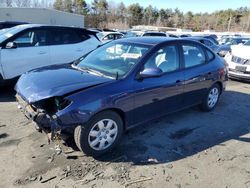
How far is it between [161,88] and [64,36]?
412cm

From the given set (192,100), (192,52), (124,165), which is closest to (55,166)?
(124,165)

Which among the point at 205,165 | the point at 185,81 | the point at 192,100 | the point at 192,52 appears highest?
the point at 192,52

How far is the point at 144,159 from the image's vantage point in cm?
375

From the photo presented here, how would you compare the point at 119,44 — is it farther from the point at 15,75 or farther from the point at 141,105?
the point at 15,75

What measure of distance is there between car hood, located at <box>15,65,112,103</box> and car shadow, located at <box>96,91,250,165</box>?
1076mm

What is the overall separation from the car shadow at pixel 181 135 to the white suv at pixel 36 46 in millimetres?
3481

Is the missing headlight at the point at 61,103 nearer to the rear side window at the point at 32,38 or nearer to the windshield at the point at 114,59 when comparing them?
the windshield at the point at 114,59

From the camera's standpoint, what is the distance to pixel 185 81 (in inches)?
191

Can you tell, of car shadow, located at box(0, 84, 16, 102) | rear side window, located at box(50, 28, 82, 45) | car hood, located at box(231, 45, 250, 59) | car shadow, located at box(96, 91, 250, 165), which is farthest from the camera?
car hood, located at box(231, 45, 250, 59)

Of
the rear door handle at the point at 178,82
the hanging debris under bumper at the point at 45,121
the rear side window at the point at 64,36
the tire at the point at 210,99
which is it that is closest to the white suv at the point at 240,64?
the tire at the point at 210,99

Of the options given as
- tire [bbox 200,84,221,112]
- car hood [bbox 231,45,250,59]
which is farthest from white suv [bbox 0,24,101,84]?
car hood [bbox 231,45,250,59]

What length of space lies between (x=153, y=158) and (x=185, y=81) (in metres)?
1.71

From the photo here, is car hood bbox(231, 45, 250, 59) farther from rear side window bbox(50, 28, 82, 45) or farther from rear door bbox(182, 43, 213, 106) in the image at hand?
rear side window bbox(50, 28, 82, 45)

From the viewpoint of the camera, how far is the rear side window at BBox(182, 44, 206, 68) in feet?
16.3
